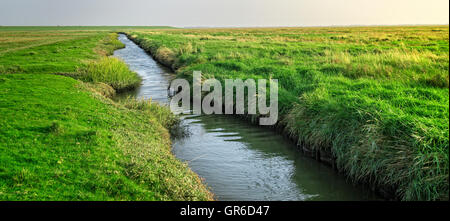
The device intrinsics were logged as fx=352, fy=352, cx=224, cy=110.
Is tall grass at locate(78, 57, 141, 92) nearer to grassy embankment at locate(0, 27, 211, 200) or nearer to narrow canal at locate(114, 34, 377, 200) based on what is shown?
grassy embankment at locate(0, 27, 211, 200)

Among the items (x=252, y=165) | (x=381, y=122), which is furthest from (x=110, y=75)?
(x=381, y=122)

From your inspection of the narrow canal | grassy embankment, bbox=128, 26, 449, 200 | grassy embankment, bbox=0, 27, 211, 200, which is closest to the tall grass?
grassy embankment, bbox=0, 27, 211, 200

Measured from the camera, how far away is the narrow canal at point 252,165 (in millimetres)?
8648

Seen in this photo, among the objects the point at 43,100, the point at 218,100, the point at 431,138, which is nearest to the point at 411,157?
the point at 431,138

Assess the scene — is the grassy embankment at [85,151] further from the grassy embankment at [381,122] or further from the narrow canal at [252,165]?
the grassy embankment at [381,122]

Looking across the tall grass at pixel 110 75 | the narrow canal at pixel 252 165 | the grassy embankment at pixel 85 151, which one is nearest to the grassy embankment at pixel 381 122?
the narrow canal at pixel 252 165

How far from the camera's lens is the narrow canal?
8648 millimetres

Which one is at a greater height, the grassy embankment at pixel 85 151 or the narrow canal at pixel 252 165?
the grassy embankment at pixel 85 151

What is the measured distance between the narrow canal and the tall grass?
852 cm

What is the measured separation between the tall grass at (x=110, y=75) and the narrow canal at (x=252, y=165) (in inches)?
335

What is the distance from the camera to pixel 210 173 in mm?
9852

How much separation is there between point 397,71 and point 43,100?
1427 centimetres

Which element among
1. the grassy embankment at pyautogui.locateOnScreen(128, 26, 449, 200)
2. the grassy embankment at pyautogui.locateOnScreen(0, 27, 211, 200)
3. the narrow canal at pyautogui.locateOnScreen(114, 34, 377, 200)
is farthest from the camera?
the narrow canal at pyautogui.locateOnScreen(114, 34, 377, 200)

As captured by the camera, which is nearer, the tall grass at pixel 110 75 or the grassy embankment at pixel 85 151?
the grassy embankment at pixel 85 151
